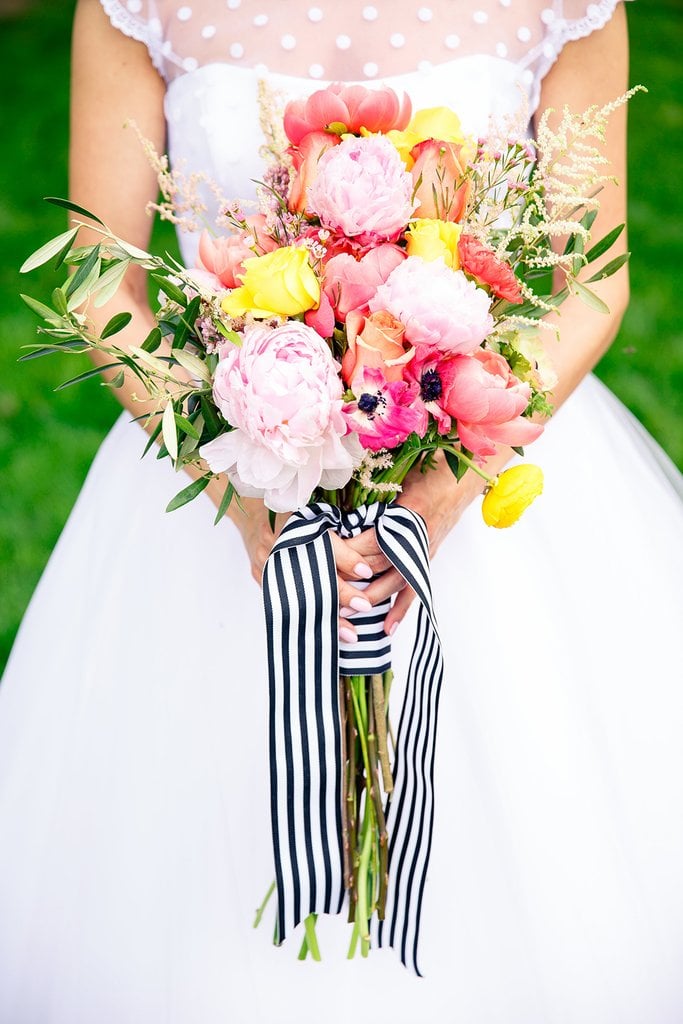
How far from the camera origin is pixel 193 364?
1.42 meters

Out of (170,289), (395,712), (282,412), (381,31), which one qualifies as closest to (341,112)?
(170,289)

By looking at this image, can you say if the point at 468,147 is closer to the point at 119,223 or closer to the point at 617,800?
the point at 119,223

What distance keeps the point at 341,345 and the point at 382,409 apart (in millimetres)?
147

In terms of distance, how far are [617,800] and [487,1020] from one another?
1.52 feet

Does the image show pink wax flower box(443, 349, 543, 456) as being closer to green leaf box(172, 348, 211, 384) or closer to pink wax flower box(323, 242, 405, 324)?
pink wax flower box(323, 242, 405, 324)

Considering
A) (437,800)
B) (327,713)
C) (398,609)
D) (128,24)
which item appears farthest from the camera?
(128,24)

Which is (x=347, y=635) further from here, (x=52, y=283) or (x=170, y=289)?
(x=52, y=283)

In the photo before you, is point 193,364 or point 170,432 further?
point 193,364

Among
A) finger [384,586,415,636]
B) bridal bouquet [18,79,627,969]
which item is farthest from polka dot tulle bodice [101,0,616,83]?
finger [384,586,415,636]

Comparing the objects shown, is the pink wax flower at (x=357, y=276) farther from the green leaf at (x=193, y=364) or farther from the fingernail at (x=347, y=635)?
the fingernail at (x=347, y=635)

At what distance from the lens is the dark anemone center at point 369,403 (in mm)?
1295

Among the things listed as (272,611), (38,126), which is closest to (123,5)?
(272,611)

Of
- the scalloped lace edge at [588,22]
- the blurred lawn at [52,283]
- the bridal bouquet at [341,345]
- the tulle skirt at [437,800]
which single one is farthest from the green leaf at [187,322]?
the scalloped lace edge at [588,22]

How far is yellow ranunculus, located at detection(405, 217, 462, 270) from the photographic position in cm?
133
